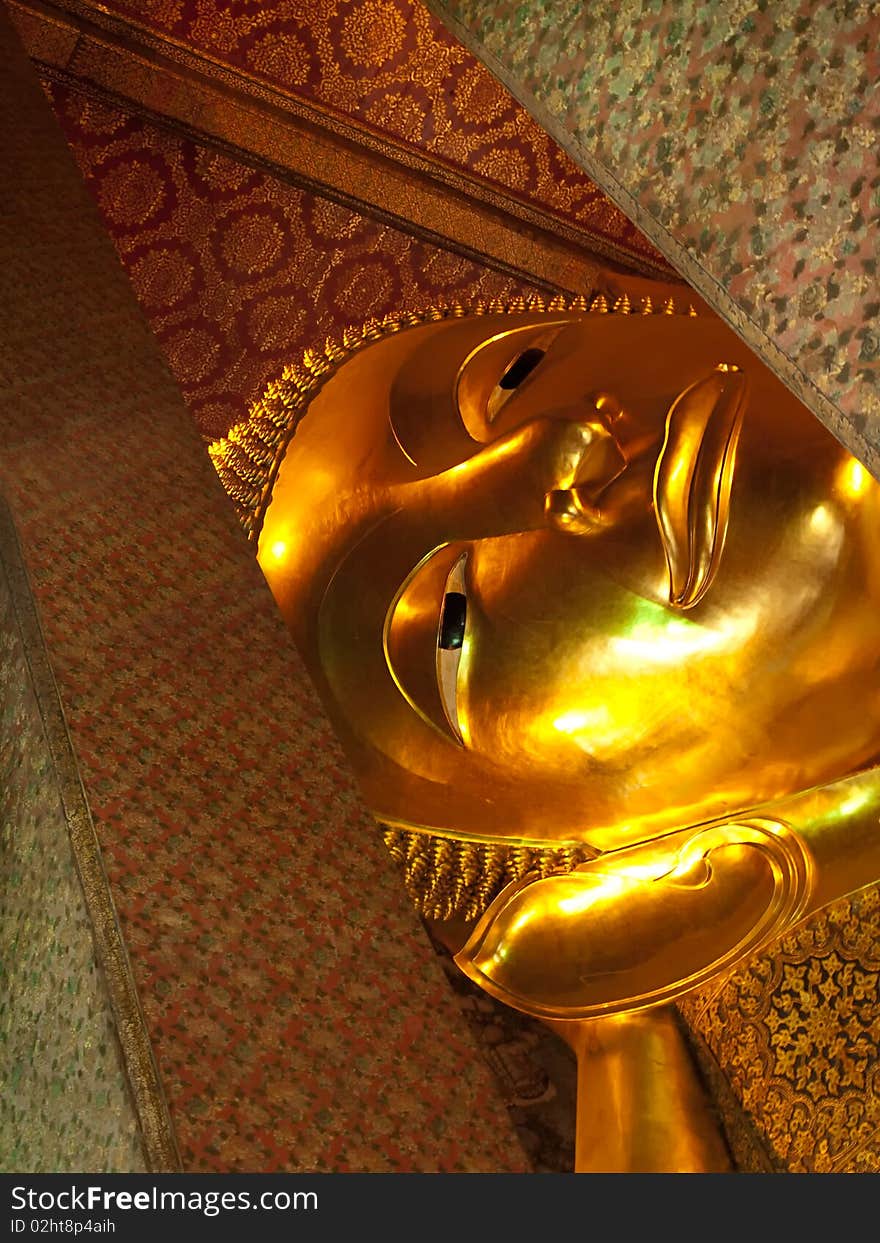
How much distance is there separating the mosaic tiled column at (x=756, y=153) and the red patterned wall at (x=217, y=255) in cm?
137

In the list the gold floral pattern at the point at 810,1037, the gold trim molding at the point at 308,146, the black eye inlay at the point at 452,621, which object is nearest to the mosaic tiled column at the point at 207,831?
the black eye inlay at the point at 452,621

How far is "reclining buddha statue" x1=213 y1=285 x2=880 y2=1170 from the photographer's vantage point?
4.78ft

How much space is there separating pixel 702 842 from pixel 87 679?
0.86 meters

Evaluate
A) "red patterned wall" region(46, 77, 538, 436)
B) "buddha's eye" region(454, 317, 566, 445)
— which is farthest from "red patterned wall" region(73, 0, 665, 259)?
"buddha's eye" region(454, 317, 566, 445)

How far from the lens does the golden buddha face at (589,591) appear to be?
152 cm

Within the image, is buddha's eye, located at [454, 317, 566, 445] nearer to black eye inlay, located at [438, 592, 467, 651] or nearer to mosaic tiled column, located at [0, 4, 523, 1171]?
black eye inlay, located at [438, 592, 467, 651]

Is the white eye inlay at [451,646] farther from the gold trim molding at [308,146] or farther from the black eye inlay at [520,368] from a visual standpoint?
the gold trim molding at [308,146]

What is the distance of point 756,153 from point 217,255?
5.40 feet

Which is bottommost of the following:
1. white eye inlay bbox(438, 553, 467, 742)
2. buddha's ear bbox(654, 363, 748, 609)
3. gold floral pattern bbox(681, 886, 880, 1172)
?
gold floral pattern bbox(681, 886, 880, 1172)

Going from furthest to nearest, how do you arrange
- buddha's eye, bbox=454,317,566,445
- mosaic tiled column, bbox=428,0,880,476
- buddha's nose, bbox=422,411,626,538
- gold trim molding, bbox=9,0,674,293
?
gold trim molding, bbox=9,0,674,293, buddha's eye, bbox=454,317,566,445, buddha's nose, bbox=422,411,626,538, mosaic tiled column, bbox=428,0,880,476

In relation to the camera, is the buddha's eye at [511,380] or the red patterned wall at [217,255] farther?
the red patterned wall at [217,255]

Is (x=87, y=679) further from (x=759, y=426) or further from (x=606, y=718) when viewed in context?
(x=759, y=426)

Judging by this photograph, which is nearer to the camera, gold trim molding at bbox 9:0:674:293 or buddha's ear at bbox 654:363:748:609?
buddha's ear at bbox 654:363:748:609

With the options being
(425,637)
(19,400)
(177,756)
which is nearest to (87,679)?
(177,756)
